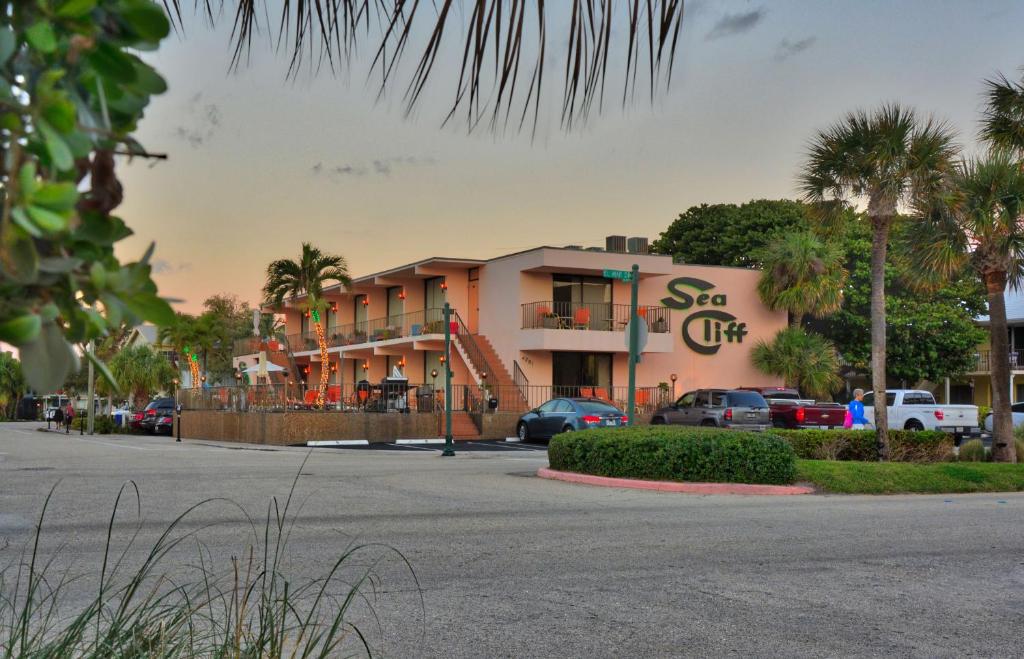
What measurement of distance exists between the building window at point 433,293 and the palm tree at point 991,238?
27.0 m

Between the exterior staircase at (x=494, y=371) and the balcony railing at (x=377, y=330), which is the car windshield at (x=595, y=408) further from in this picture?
the balcony railing at (x=377, y=330)

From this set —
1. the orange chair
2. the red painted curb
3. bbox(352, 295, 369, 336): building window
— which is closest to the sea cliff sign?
the orange chair

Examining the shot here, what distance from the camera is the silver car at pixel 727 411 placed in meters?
30.8

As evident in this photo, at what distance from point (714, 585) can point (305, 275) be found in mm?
34324

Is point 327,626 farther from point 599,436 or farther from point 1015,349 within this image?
point 1015,349

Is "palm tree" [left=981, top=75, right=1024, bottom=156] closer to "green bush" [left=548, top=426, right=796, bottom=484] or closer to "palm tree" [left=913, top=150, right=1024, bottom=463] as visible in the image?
"palm tree" [left=913, top=150, right=1024, bottom=463]

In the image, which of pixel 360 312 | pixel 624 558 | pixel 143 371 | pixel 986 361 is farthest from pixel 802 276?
pixel 143 371

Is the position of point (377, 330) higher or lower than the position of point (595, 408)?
higher

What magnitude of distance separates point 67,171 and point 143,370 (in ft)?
207

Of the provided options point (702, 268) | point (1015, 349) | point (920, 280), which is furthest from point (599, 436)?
point (1015, 349)

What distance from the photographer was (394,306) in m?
50.0

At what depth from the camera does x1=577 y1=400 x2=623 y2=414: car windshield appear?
2994cm

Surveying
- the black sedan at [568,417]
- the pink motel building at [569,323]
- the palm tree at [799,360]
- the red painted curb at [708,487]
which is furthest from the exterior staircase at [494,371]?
the red painted curb at [708,487]

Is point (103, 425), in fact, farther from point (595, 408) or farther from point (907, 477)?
point (907, 477)
